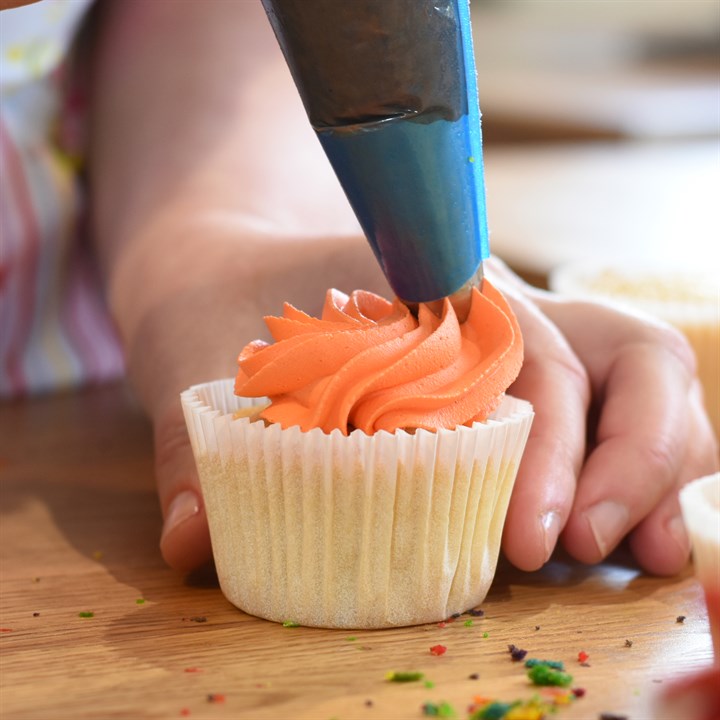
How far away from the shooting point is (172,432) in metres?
1.02

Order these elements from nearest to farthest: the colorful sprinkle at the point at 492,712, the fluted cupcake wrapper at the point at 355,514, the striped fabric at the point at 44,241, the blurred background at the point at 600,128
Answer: the colorful sprinkle at the point at 492,712
the fluted cupcake wrapper at the point at 355,514
the striped fabric at the point at 44,241
the blurred background at the point at 600,128

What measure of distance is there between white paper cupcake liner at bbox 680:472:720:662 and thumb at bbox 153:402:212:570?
379 mm

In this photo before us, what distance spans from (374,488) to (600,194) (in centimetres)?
201

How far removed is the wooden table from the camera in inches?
28.2

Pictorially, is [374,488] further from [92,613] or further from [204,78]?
[204,78]

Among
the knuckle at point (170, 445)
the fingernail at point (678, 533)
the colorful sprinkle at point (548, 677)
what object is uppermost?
the knuckle at point (170, 445)

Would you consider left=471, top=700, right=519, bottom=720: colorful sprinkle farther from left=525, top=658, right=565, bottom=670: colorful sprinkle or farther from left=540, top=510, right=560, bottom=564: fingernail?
left=540, top=510, right=560, bottom=564: fingernail

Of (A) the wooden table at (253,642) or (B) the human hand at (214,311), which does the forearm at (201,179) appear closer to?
(B) the human hand at (214,311)

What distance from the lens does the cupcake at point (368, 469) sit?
0.83 metres

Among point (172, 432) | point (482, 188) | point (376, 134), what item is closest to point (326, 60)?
point (376, 134)

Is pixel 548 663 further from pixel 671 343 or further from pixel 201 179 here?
pixel 201 179

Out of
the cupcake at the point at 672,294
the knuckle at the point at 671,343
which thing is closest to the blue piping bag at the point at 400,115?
the knuckle at the point at 671,343

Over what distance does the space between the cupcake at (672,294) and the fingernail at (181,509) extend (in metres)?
0.74

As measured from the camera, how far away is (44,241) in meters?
1.71
